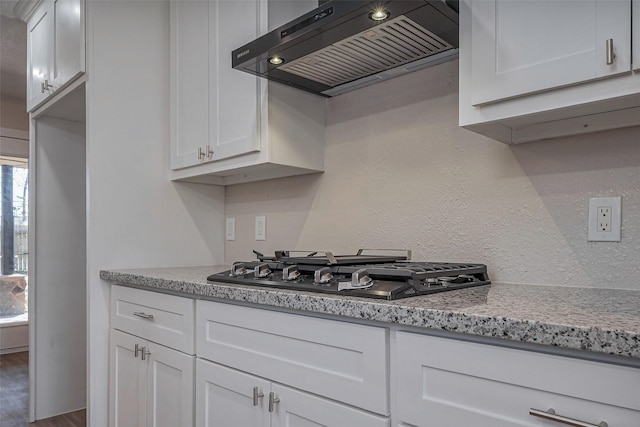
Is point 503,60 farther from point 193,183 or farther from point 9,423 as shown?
point 9,423

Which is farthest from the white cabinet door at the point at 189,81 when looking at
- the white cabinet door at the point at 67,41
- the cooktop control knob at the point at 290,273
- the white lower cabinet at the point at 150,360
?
the cooktop control knob at the point at 290,273

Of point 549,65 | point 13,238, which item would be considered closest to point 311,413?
point 549,65

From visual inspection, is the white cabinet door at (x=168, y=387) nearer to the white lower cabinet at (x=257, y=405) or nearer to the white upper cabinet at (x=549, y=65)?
the white lower cabinet at (x=257, y=405)

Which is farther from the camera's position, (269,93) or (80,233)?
(80,233)

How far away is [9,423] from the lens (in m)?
2.55

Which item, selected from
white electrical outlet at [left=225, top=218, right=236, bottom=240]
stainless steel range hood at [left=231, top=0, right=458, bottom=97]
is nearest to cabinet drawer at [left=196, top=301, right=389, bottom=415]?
stainless steel range hood at [left=231, top=0, right=458, bottom=97]

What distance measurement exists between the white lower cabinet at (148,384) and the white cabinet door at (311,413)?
452 millimetres

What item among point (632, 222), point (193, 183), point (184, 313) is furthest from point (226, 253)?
point (632, 222)

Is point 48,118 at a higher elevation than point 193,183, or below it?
higher

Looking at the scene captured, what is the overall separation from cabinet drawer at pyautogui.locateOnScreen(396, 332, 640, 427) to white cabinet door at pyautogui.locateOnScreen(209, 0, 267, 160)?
1.15 meters

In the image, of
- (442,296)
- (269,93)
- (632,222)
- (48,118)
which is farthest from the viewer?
(48,118)

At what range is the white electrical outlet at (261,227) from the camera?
2266mm

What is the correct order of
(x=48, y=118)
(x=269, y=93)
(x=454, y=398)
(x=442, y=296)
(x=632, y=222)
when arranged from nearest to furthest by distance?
(x=454, y=398), (x=442, y=296), (x=632, y=222), (x=269, y=93), (x=48, y=118)

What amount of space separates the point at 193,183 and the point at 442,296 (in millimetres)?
1672
